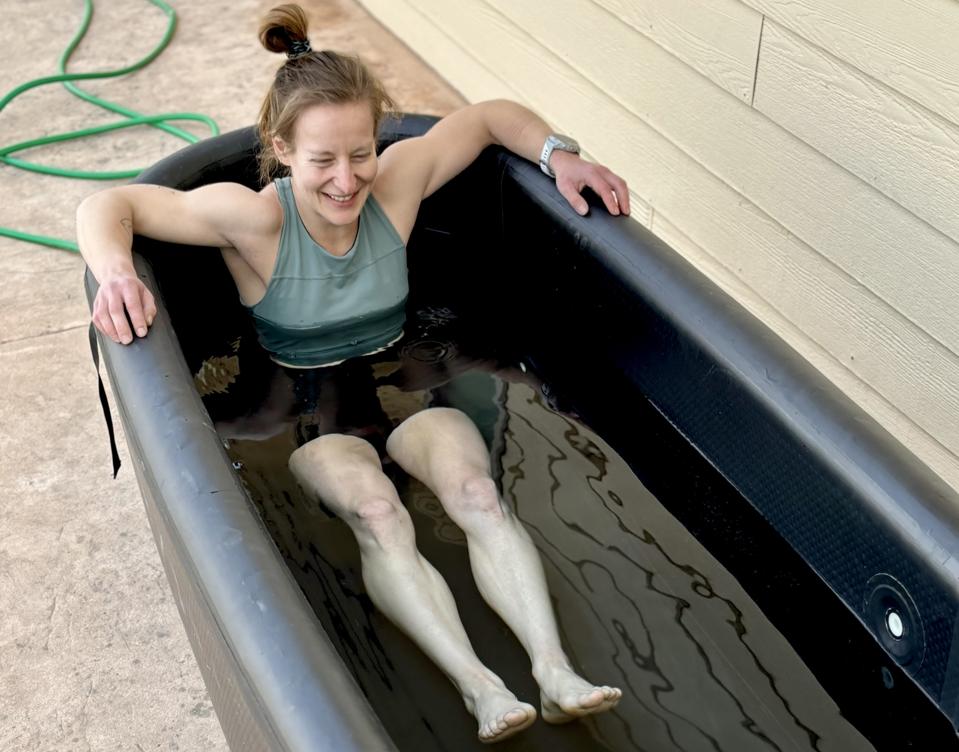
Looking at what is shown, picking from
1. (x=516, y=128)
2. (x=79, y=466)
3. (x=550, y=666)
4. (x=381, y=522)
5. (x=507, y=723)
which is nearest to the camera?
(x=507, y=723)

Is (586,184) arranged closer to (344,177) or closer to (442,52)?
(344,177)

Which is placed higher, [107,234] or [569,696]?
[107,234]

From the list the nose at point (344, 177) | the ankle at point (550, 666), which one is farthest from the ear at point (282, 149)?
the ankle at point (550, 666)

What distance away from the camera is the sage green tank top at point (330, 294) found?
2.08 meters

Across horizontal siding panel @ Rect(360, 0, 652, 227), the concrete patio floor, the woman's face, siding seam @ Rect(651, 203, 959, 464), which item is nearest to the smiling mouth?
the woman's face

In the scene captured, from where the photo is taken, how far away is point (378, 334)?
227cm

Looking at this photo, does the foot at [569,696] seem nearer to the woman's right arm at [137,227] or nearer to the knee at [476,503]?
the knee at [476,503]

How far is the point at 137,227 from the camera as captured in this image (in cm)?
197

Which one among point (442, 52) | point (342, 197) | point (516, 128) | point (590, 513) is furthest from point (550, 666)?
point (442, 52)

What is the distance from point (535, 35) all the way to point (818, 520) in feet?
6.01

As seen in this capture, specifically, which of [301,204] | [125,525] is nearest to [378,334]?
[301,204]

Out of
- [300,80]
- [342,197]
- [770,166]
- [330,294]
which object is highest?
[300,80]

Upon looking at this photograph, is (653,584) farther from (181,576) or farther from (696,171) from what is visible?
(696,171)

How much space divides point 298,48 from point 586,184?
1.82 feet
